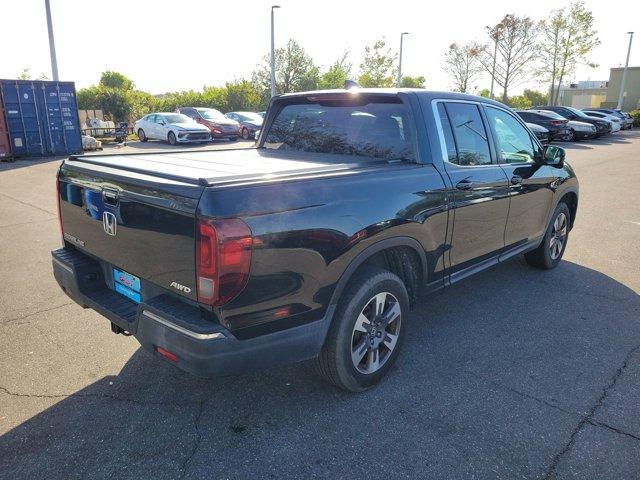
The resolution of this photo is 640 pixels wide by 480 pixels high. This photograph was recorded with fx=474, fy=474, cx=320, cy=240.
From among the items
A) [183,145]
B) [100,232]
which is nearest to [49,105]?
[183,145]

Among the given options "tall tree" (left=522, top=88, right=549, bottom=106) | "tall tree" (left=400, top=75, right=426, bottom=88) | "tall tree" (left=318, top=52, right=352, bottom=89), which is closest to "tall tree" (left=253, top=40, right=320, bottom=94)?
"tall tree" (left=318, top=52, right=352, bottom=89)

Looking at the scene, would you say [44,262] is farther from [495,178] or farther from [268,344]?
[495,178]

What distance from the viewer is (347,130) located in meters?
3.68

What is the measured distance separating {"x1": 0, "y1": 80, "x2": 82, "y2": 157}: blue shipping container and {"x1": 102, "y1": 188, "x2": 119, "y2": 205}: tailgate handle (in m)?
16.5

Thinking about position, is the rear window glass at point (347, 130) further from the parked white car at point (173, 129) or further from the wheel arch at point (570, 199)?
→ the parked white car at point (173, 129)

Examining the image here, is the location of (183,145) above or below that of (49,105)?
below

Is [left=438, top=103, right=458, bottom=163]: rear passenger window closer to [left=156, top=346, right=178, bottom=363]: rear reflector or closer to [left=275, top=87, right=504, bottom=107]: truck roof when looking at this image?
[left=275, top=87, right=504, bottom=107]: truck roof

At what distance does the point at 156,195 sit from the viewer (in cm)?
235

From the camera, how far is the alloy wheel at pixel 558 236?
522 cm

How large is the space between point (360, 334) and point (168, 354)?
1162 mm

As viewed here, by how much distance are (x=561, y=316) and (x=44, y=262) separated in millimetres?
5473

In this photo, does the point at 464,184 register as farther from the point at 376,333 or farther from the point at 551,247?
the point at 551,247

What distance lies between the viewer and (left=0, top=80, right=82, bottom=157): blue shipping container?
16141 mm

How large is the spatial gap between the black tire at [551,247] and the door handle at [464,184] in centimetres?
193
